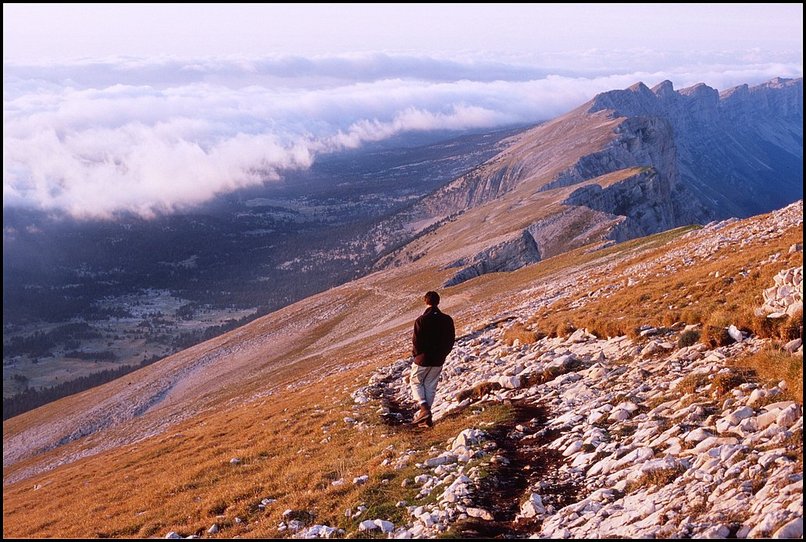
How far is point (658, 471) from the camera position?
37.3 ft

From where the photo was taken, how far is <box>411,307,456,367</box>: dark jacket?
1895cm

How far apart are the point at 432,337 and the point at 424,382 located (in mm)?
1840

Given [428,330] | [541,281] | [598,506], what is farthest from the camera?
[541,281]

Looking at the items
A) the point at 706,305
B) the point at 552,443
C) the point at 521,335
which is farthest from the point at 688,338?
the point at 521,335

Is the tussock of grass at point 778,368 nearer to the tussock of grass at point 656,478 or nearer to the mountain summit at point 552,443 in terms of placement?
the mountain summit at point 552,443

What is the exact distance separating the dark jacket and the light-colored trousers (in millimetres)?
331

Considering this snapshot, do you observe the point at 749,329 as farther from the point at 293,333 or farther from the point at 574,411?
the point at 293,333

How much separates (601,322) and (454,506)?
14657 mm

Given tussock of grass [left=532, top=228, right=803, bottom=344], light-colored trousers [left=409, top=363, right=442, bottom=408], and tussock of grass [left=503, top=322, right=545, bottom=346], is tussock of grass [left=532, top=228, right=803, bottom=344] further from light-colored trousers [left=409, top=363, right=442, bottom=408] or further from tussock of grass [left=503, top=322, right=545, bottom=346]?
light-colored trousers [left=409, top=363, right=442, bottom=408]

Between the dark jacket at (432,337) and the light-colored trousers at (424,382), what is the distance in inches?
13.0

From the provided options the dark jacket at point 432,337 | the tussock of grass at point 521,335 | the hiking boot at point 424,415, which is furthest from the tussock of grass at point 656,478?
the tussock of grass at point 521,335

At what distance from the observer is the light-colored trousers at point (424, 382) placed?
1955 centimetres

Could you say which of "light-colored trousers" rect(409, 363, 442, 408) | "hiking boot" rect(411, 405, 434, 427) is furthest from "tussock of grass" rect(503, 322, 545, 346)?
"light-colored trousers" rect(409, 363, 442, 408)

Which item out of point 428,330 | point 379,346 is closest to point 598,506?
point 428,330
